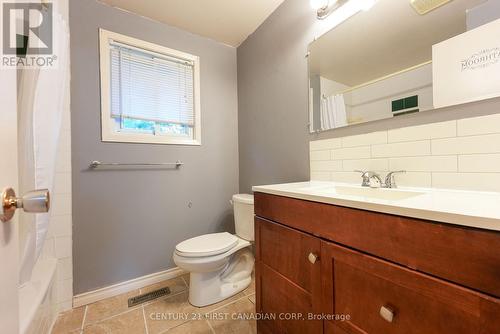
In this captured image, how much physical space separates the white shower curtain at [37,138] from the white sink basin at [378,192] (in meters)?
1.19

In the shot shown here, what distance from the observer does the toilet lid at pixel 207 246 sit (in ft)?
4.53

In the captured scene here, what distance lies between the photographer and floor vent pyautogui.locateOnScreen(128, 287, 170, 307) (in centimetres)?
150

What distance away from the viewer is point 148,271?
1.74 m

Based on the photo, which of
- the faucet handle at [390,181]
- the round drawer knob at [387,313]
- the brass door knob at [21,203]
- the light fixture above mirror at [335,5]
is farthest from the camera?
the light fixture above mirror at [335,5]

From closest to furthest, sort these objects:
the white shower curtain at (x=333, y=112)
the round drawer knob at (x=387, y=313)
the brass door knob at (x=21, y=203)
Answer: the brass door knob at (x=21, y=203)
the round drawer knob at (x=387, y=313)
the white shower curtain at (x=333, y=112)

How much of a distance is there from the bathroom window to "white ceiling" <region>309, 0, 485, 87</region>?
45.7 inches

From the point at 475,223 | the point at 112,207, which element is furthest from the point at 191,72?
the point at 475,223

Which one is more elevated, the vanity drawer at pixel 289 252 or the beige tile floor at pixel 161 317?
the vanity drawer at pixel 289 252

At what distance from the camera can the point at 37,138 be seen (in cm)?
80

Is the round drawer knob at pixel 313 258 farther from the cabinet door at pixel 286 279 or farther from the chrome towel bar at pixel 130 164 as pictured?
the chrome towel bar at pixel 130 164

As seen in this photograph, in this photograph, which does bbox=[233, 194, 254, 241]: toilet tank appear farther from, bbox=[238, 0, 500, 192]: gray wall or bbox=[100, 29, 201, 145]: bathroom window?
bbox=[100, 29, 201, 145]: bathroom window

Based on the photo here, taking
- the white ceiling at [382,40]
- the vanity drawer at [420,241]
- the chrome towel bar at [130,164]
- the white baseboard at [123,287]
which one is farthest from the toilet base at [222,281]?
the white ceiling at [382,40]

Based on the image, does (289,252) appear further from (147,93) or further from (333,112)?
(147,93)

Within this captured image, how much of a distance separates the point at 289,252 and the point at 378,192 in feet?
1.66
